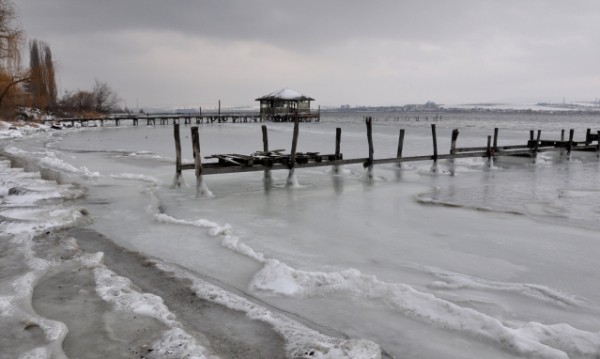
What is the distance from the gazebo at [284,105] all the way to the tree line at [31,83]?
3057 centimetres

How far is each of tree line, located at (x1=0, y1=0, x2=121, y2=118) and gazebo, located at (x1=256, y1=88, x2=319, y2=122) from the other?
30.6m

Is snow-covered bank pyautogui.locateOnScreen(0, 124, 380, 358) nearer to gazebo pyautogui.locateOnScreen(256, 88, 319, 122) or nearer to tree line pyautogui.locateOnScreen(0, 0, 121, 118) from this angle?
tree line pyautogui.locateOnScreen(0, 0, 121, 118)

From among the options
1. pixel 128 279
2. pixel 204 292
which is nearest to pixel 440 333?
pixel 204 292

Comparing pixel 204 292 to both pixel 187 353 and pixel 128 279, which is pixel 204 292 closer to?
pixel 128 279

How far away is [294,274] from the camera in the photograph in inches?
225

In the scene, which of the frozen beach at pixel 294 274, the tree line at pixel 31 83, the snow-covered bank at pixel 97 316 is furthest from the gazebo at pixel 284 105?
the snow-covered bank at pixel 97 316

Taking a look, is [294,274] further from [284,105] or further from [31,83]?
[284,105]

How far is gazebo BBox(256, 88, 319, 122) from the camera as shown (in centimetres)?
6859

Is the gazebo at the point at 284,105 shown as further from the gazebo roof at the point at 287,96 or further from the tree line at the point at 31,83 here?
the tree line at the point at 31,83

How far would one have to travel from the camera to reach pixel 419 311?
4.77 m

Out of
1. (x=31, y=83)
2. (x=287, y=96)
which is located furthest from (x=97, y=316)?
(x=287, y=96)

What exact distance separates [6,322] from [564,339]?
17.3 ft

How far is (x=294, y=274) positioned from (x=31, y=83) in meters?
48.8

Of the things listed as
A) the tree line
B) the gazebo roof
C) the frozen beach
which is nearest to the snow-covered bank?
the frozen beach
